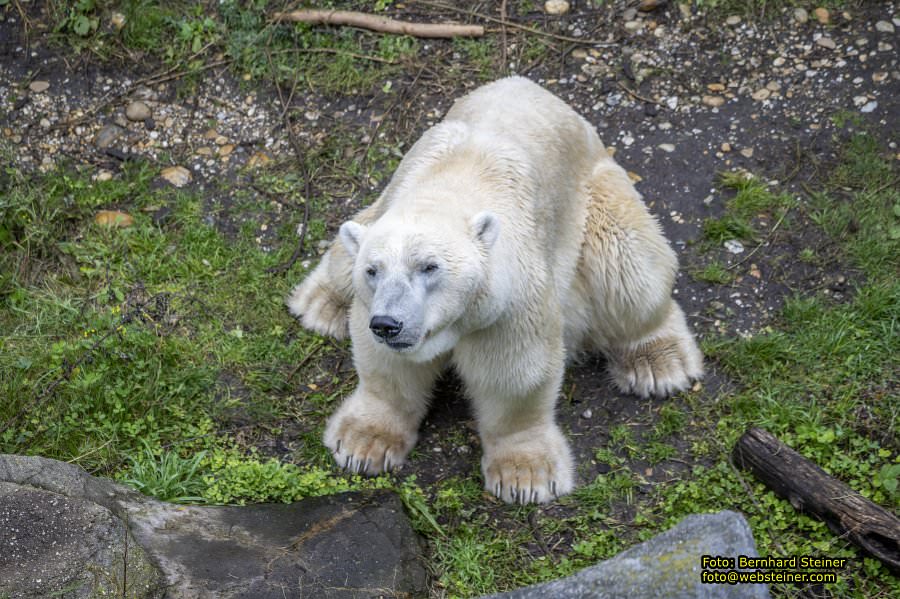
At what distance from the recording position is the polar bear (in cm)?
345

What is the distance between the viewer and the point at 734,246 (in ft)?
17.9

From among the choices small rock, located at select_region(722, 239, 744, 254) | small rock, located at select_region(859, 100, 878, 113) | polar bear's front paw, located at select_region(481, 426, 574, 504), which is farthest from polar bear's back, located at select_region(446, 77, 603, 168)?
small rock, located at select_region(859, 100, 878, 113)

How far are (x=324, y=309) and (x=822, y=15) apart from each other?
3.80m

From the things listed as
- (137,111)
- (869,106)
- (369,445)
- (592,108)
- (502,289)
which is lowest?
(369,445)

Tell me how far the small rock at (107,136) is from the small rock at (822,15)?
4.55 metres

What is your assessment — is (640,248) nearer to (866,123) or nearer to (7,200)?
(866,123)

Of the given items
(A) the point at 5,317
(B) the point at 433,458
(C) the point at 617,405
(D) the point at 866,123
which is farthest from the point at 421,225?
→ (D) the point at 866,123

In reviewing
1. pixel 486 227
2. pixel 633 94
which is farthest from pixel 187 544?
pixel 633 94

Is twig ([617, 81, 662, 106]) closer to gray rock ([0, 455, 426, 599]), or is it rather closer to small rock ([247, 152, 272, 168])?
small rock ([247, 152, 272, 168])

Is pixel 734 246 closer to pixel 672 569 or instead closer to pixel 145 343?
pixel 672 569

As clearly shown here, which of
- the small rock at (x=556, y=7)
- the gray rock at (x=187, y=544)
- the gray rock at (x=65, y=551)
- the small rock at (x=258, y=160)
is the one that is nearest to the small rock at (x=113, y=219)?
the small rock at (x=258, y=160)

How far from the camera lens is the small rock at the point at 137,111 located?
6.27m

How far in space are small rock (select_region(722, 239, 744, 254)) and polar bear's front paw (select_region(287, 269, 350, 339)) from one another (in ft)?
7.05

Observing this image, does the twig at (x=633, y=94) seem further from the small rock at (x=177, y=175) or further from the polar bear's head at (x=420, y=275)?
the polar bear's head at (x=420, y=275)
